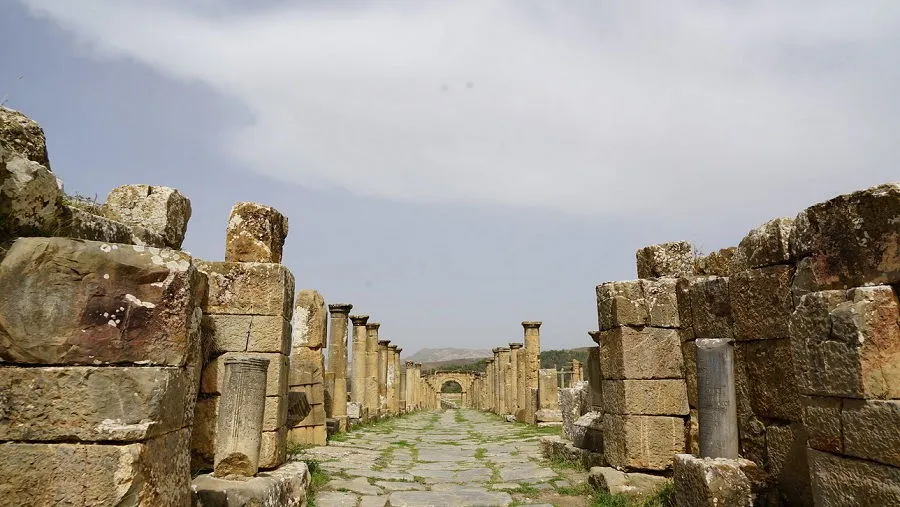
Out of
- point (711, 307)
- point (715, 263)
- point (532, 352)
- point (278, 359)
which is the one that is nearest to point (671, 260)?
point (715, 263)

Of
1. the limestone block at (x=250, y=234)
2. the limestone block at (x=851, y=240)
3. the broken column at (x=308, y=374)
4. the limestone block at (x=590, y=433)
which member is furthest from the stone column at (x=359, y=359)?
the limestone block at (x=851, y=240)

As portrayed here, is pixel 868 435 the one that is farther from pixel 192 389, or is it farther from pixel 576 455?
pixel 576 455

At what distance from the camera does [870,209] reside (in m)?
3.60

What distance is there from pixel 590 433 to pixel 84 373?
7307mm

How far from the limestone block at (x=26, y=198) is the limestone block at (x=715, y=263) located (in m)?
6.28

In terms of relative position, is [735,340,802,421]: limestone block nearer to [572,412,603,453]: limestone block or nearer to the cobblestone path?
the cobblestone path

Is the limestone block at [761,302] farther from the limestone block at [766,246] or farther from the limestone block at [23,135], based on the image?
the limestone block at [23,135]

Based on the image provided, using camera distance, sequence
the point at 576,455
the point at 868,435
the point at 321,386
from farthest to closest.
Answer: the point at 321,386
the point at 576,455
the point at 868,435

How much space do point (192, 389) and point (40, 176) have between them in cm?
143

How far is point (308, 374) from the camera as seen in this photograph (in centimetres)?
1256

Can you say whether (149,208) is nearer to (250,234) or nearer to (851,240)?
(250,234)

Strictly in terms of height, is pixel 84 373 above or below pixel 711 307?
below

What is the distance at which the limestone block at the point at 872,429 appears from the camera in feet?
10.5

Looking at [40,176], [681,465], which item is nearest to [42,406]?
[40,176]
